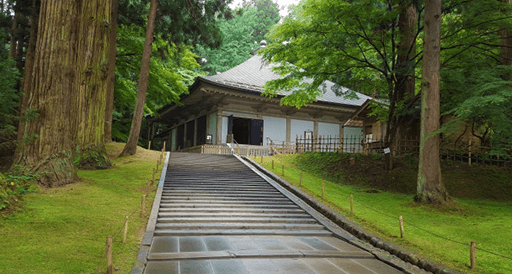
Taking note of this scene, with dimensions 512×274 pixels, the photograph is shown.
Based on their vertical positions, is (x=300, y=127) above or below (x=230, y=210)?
above

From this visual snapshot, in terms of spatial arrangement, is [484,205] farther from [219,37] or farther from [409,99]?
[219,37]

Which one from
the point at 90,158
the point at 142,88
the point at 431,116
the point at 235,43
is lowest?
the point at 90,158

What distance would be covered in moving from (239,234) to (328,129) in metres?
19.7

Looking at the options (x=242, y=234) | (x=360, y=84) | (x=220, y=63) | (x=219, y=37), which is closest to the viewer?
(x=242, y=234)

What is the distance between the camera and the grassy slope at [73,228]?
15.1 ft

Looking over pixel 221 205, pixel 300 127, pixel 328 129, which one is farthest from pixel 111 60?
pixel 328 129

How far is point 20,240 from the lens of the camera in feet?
17.3

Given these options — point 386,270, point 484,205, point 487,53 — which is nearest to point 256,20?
point 487,53

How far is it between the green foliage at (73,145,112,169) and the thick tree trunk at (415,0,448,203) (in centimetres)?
1071

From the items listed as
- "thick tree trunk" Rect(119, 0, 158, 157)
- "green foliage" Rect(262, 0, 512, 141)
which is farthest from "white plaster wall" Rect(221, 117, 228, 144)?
"green foliage" Rect(262, 0, 512, 141)

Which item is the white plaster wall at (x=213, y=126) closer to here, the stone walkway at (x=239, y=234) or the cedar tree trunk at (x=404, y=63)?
the stone walkway at (x=239, y=234)

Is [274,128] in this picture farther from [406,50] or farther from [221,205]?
[221,205]

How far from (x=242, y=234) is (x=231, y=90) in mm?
14195

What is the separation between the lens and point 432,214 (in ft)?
29.3
